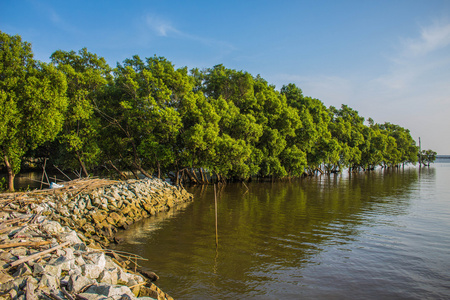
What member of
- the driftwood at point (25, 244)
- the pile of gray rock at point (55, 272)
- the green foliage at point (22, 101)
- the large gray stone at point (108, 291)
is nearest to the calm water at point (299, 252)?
the pile of gray rock at point (55, 272)

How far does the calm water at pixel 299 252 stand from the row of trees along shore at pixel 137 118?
35.9 feet

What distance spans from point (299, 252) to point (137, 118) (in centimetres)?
2136

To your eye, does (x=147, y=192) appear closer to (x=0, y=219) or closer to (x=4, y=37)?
(x=0, y=219)

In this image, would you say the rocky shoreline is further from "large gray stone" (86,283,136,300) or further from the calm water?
the calm water

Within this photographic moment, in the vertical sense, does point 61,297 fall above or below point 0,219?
below

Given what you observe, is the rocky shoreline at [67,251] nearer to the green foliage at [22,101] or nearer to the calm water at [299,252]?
the calm water at [299,252]

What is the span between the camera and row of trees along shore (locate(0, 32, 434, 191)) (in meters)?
20.3

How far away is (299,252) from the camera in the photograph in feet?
39.3

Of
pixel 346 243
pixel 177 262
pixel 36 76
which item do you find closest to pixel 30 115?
pixel 36 76

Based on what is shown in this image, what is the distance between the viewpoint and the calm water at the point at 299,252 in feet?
28.9

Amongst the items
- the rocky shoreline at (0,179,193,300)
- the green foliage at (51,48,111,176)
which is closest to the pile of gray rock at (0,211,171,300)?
the rocky shoreline at (0,179,193,300)

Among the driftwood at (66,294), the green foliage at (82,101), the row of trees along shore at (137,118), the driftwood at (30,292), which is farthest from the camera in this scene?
the green foliage at (82,101)

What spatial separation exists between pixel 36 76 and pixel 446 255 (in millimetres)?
26841

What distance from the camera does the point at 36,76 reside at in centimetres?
2106
